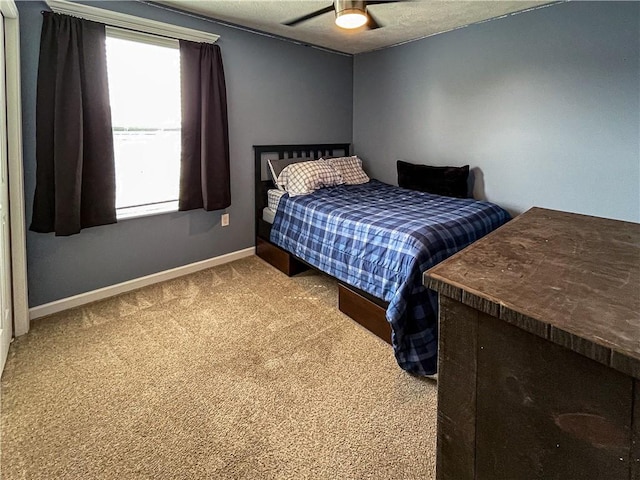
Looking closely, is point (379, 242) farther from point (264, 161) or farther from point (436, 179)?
point (264, 161)

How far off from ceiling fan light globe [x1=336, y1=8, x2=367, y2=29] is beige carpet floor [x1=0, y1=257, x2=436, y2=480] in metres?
1.96

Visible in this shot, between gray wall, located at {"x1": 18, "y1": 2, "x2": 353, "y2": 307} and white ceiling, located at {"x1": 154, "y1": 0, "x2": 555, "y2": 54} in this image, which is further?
white ceiling, located at {"x1": 154, "y1": 0, "x2": 555, "y2": 54}

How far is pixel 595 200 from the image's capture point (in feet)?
9.55

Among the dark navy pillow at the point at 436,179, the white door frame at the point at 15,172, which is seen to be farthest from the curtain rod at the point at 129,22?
the dark navy pillow at the point at 436,179

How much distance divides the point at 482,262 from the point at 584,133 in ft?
9.00

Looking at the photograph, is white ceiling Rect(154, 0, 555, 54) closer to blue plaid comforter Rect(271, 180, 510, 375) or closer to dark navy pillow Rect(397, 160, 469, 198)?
dark navy pillow Rect(397, 160, 469, 198)

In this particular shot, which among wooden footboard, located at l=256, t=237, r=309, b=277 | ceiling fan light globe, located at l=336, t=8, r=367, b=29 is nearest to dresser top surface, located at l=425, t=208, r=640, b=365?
ceiling fan light globe, located at l=336, t=8, r=367, b=29

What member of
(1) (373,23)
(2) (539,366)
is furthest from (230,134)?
(2) (539,366)

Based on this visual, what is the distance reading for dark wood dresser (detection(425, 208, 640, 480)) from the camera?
0.61 m

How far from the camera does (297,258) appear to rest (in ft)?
10.5

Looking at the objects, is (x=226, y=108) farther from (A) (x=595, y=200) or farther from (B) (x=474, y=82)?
(A) (x=595, y=200)

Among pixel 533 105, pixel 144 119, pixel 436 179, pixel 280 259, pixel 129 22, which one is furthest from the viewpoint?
pixel 436 179

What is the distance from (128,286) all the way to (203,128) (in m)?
1.49

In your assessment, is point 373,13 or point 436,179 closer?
point 373,13
